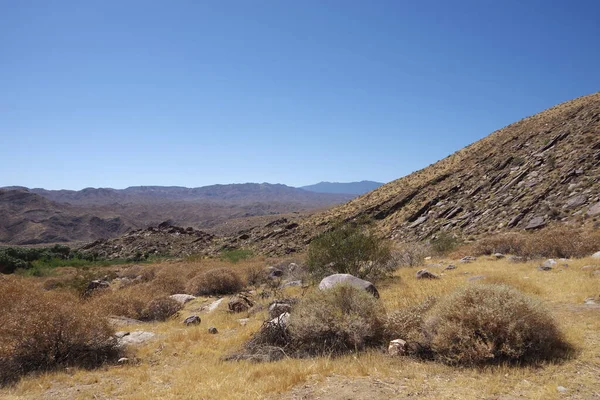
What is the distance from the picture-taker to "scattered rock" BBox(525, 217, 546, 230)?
67.2ft

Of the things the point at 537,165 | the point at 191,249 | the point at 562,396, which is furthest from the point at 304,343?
the point at 191,249

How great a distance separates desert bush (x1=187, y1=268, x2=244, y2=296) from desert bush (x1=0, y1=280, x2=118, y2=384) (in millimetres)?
7749

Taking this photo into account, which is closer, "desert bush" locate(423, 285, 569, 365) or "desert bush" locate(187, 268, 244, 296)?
"desert bush" locate(423, 285, 569, 365)

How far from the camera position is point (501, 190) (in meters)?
28.1

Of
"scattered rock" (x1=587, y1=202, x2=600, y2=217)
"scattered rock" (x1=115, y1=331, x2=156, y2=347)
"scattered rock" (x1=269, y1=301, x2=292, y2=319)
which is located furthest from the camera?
"scattered rock" (x1=587, y1=202, x2=600, y2=217)

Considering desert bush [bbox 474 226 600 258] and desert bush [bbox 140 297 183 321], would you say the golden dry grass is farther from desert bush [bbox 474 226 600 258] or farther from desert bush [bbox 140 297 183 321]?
desert bush [bbox 474 226 600 258]

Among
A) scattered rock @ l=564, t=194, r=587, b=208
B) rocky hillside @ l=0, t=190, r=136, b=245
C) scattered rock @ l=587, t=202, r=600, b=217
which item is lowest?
rocky hillside @ l=0, t=190, r=136, b=245

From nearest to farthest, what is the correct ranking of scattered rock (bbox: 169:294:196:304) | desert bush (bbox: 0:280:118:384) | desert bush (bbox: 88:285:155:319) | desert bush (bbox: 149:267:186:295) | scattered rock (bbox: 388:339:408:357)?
scattered rock (bbox: 388:339:408:357) < desert bush (bbox: 0:280:118:384) < desert bush (bbox: 88:285:155:319) < scattered rock (bbox: 169:294:196:304) < desert bush (bbox: 149:267:186:295)

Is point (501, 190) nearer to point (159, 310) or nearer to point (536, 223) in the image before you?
point (536, 223)

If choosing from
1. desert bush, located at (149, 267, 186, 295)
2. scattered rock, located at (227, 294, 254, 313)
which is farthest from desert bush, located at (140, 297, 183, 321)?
desert bush, located at (149, 267, 186, 295)

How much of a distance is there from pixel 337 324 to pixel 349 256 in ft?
26.1

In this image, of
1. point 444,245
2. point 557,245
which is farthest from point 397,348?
point 444,245

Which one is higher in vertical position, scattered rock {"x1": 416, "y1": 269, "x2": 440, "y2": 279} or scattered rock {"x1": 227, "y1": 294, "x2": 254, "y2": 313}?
scattered rock {"x1": 416, "y1": 269, "x2": 440, "y2": 279}

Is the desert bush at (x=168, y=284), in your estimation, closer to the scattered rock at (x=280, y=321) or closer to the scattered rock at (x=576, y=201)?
the scattered rock at (x=280, y=321)
